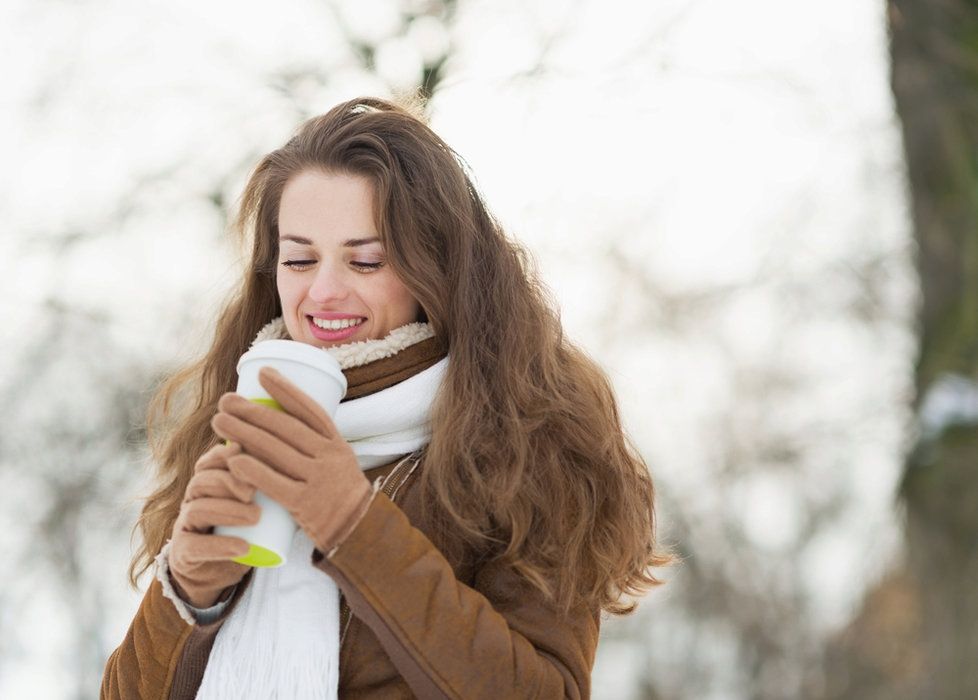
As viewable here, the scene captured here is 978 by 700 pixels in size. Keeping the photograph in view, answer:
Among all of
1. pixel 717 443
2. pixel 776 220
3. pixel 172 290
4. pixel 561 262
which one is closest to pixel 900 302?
pixel 776 220

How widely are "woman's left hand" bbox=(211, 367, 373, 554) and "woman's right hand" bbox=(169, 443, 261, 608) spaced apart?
1.0 inches

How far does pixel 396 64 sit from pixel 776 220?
8.35ft

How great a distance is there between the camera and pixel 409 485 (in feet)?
6.64

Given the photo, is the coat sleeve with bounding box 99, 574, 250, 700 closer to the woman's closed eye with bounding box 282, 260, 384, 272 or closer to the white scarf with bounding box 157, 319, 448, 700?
the white scarf with bounding box 157, 319, 448, 700

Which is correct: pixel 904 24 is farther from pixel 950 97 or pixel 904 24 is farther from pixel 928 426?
pixel 928 426

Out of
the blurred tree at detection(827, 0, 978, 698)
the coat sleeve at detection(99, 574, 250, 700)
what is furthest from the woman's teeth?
the blurred tree at detection(827, 0, 978, 698)

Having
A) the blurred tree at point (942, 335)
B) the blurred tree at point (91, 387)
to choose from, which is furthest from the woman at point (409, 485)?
the blurred tree at point (91, 387)

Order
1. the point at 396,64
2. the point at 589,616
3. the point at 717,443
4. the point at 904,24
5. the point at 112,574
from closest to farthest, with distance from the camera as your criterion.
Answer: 1. the point at 589,616
2. the point at 904,24
3. the point at 396,64
4. the point at 112,574
5. the point at 717,443

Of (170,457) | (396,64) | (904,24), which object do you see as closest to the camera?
(170,457)

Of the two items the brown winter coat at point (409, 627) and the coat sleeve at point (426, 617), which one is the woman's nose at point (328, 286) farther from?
the coat sleeve at point (426, 617)

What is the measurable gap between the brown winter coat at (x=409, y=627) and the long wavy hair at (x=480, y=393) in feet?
0.15

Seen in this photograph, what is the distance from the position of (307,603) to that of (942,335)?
14.5 ft

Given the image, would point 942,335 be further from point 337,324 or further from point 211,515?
point 211,515

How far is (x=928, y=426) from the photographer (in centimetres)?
567
